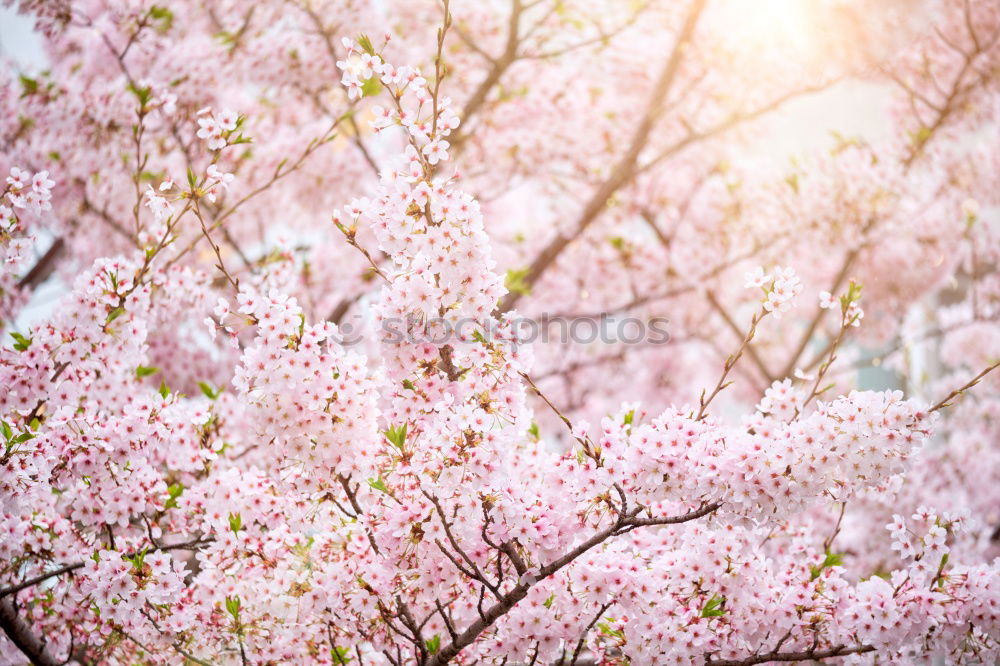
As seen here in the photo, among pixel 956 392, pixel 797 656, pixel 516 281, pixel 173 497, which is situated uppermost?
pixel 516 281

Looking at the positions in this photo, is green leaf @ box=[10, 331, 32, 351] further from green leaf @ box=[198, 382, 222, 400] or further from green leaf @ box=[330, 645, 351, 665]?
green leaf @ box=[330, 645, 351, 665]

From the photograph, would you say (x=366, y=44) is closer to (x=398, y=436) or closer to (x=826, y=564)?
(x=398, y=436)

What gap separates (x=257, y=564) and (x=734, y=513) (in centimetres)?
199

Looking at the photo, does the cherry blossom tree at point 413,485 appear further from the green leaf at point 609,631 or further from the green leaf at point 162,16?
the green leaf at point 162,16

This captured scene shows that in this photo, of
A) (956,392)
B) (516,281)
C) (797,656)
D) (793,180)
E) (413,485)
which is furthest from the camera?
(793,180)

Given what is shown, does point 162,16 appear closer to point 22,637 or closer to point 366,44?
point 366,44

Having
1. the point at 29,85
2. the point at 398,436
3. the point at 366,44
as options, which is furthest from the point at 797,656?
the point at 29,85

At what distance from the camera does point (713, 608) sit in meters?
2.92

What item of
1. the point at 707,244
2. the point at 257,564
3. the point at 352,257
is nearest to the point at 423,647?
the point at 257,564

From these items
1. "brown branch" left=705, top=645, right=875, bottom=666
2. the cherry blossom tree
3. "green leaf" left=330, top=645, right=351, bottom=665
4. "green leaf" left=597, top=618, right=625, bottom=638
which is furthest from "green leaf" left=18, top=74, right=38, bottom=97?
"brown branch" left=705, top=645, right=875, bottom=666

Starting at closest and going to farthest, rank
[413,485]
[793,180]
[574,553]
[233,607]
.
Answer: [574,553], [413,485], [233,607], [793,180]

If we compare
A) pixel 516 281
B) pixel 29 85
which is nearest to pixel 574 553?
pixel 516 281

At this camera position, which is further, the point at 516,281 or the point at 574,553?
the point at 516,281

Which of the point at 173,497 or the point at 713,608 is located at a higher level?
the point at 713,608
